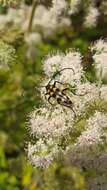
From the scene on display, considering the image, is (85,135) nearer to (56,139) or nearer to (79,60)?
(56,139)

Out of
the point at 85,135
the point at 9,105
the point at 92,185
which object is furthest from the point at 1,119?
the point at 85,135

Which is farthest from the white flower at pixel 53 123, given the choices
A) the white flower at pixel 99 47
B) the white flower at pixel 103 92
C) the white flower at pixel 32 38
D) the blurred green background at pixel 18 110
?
the white flower at pixel 32 38

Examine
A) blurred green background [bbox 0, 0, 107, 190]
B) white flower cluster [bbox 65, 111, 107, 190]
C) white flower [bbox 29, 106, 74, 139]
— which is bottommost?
white flower cluster [bbox 65, 111, 107, 190]

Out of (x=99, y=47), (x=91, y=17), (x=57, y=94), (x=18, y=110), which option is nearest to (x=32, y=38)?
(x=18, y=110)

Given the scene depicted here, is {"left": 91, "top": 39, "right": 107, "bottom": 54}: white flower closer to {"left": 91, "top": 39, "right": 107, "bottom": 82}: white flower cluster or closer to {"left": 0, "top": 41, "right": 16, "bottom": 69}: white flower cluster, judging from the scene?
{"left": 91, "top": 39, "right": 107, "bottom": 82}: white flower cluster

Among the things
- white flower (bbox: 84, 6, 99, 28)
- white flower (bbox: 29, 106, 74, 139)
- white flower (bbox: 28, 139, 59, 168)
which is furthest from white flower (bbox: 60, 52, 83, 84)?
white flower (bbox: 84, 6, 99, 28)

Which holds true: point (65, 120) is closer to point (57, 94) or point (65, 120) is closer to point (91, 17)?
point (57, 94)
